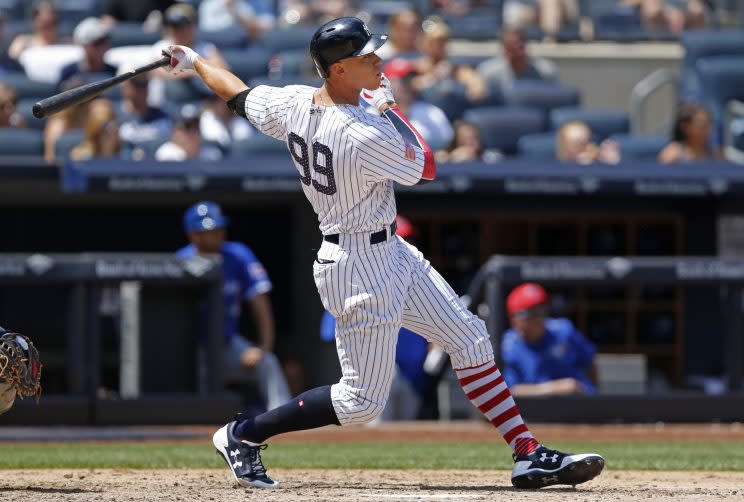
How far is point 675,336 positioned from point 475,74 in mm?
2590

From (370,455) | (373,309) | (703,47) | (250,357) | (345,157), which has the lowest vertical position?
(370,455)

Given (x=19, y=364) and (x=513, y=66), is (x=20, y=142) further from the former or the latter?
(x=19, y=364)

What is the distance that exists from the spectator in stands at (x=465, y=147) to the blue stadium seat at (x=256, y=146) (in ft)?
3.42

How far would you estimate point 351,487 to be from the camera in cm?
465

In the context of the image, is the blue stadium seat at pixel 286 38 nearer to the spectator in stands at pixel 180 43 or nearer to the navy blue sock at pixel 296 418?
the spectator in stands at pixel 180 43

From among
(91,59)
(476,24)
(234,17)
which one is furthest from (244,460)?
(476,24)

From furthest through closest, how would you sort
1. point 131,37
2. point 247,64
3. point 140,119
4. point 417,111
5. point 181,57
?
→ point 131,37
point 247,64
point 417,111
point 140,119
point 181,57

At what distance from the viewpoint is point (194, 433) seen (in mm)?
7816

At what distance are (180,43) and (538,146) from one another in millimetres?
2537

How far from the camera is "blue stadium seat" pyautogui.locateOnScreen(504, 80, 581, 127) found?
10.3 meters

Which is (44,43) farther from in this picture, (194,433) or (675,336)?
(675,336)

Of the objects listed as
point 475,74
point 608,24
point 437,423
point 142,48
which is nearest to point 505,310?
point 437,423

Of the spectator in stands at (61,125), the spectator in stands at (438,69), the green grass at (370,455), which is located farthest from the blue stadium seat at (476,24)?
the green grass at (370,455)

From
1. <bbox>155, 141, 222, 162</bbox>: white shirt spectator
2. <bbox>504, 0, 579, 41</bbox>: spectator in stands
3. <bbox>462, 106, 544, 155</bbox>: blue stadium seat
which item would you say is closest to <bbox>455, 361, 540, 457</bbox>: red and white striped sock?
<bbox>155, 141, 222, 162</bbox>: white shirt spectator
